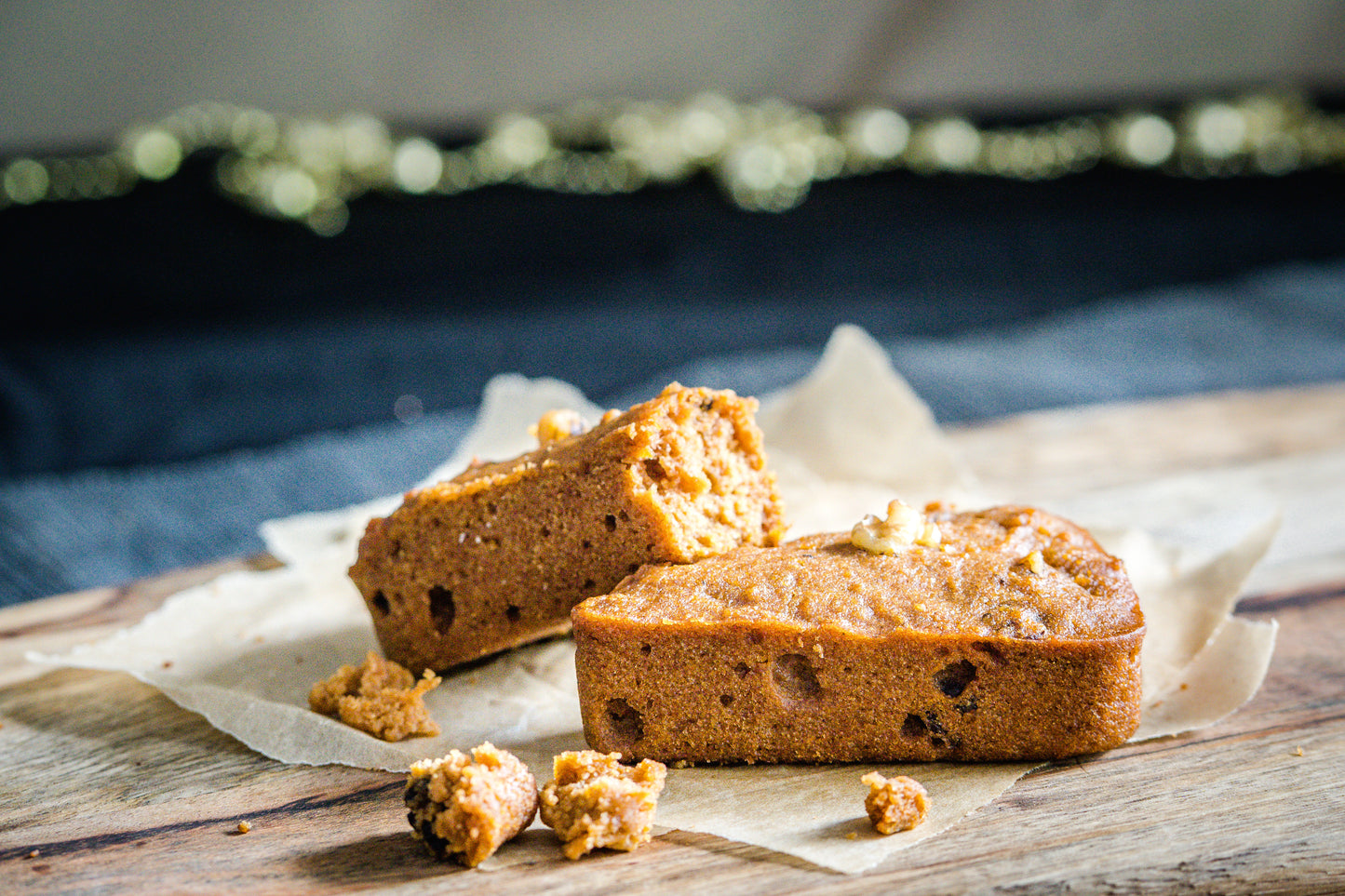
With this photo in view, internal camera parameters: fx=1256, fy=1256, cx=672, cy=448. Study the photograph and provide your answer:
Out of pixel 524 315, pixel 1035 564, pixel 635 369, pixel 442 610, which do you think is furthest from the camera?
pixel 524 315

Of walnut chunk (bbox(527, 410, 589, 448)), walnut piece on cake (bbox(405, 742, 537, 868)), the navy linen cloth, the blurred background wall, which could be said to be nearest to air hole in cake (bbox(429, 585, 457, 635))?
walnut chunk (bbox(527, 410, 589, 448))

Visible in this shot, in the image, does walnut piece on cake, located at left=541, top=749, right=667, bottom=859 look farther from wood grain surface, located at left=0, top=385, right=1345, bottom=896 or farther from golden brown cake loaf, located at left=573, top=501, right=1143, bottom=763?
golden brown cake loaf, located at left=573, top=501, right=1143, bottom=763

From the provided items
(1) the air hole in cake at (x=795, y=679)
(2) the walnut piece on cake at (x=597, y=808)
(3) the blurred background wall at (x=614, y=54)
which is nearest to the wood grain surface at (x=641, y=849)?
(2) the walnut piece on cake at (x=597, y=808)

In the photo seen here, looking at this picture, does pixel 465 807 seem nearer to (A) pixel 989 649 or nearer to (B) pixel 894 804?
(B) pixel 894 804

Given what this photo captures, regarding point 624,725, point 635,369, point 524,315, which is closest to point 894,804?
point 624,725

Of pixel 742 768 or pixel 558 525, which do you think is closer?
pixel 742 768

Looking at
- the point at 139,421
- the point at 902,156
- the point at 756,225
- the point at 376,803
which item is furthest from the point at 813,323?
the point at 376,803

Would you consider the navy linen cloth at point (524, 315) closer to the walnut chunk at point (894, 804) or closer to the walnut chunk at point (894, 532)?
the walnut chunk at point (894, 532)
